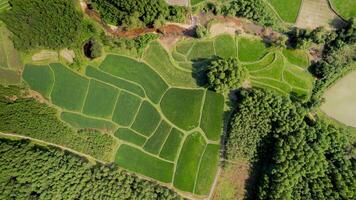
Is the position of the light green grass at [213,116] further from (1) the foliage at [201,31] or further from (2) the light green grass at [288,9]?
(2) the light green grass at [288,9]

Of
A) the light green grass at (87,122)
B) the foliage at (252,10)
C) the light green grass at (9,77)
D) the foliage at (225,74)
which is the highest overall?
the foliage at (252,10)

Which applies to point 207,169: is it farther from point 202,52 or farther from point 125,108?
point 202,52

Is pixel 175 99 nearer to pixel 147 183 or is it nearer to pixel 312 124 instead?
pixel 147 183

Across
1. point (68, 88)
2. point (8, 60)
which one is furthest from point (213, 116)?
point (8, 60)

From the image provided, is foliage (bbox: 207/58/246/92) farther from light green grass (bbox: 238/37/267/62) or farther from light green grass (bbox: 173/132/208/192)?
light green grass (bbox: 173/132/208/192)

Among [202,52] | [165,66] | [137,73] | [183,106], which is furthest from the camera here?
[137,73]

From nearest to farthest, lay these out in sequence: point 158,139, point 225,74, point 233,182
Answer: point 225,74 < point 233,182 < point 158,139

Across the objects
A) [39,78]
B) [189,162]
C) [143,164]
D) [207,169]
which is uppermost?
[39,78]

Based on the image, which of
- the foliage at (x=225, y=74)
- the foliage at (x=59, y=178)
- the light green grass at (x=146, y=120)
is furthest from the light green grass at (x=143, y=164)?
the foliage at (x=225, y=74)
